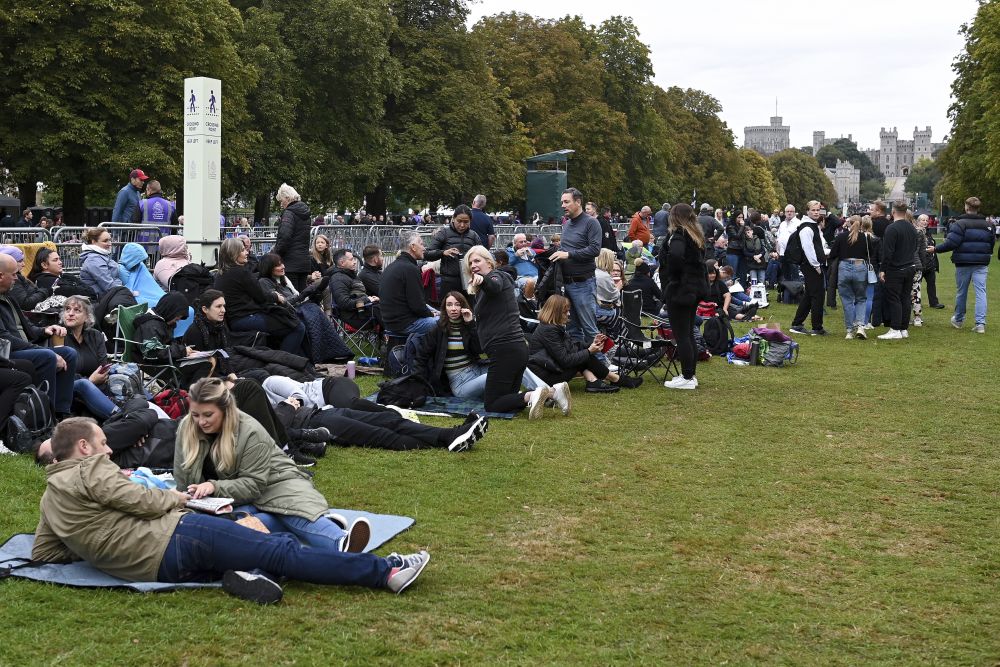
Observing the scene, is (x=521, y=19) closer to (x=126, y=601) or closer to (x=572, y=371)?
(x=572, y=371)

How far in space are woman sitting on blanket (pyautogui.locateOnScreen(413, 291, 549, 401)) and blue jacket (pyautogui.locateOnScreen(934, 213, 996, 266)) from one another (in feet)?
29.4

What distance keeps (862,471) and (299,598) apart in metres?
4.57

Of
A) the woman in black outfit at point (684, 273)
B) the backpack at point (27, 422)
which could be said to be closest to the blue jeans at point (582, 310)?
the woman in black outfit at point (684, 273)

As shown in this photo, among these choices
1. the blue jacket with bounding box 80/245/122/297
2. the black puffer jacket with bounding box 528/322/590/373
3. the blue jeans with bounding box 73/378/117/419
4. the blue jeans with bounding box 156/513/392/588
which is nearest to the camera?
the blue jeans with bounding box 156/513/392/588

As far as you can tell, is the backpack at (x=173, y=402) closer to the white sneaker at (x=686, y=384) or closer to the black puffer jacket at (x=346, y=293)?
the black puffer jacket at (x=346, y=293)

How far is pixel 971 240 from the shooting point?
16.9 meters

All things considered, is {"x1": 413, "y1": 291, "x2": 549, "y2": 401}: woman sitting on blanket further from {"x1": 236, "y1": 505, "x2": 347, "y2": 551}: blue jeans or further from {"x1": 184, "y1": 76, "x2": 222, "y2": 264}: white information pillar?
{"x1": 184, "y1": 76, "x2": 222, "y2": 264}: white information pillar

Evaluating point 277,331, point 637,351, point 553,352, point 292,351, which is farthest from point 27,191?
point 553,352

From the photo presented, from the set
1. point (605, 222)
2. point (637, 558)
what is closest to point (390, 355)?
point (637, 558)

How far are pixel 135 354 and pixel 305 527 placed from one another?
15.9 feet

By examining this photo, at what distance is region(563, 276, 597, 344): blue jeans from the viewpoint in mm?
12711

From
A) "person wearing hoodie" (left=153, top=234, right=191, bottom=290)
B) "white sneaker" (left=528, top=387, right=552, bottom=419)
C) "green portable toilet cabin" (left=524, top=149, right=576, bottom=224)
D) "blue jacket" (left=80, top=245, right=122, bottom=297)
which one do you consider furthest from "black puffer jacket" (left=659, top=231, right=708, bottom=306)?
"green portable toilet cabin" (left=524, top=149, right=576, bottom=224)

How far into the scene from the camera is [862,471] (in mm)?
8117

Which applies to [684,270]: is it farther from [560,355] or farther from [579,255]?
[560,355]
